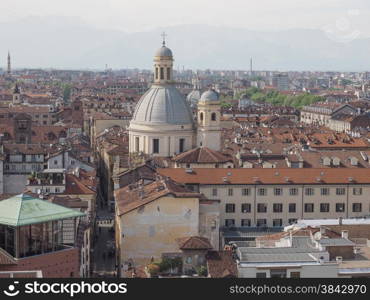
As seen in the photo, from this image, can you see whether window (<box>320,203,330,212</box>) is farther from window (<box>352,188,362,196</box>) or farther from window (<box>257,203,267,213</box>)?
window (<box>257,203,267,213</box>)

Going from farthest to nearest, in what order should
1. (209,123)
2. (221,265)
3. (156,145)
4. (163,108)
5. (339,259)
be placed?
(209,123)
(163,108)
(156,145)
(221,265)
(339,259)

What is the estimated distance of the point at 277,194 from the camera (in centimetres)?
4988

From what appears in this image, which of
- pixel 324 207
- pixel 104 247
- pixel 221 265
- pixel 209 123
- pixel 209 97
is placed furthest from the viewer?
pixel 209 97

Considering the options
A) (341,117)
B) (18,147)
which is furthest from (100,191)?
(341,117)

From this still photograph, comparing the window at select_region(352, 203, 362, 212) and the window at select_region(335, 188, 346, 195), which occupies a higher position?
the window at select_region(335, 188, 346, 195)

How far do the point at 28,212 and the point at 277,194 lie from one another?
23279 mm

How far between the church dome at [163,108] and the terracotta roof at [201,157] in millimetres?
5074

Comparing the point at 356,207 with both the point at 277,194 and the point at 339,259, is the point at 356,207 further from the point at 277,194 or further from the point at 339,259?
the point at 339,259

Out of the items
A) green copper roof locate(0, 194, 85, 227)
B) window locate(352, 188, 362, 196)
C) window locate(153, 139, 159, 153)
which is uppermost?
green copper roof locate(0, 194, 85, 227)

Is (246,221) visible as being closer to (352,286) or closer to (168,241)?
(168,241)

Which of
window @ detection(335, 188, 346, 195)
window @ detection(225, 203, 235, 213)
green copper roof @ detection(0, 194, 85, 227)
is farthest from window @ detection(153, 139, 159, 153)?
green copper roof @ detection(0, 194, 85, 227)

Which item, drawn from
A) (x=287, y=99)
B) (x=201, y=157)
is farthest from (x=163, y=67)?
(x=287, y=99)

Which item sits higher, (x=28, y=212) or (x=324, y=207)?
(x=28, y=212)

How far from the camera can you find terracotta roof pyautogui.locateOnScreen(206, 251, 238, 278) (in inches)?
1138
